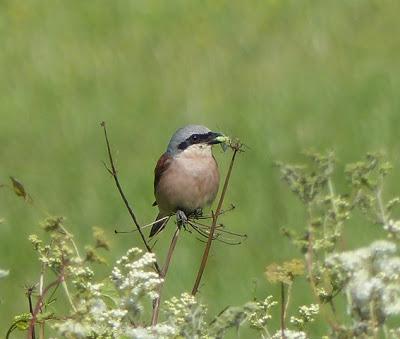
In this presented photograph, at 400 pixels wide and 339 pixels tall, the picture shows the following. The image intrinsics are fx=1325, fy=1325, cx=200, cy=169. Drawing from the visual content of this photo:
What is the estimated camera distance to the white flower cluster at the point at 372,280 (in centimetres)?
247

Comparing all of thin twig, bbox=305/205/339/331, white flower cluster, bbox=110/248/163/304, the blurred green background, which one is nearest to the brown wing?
the blurred green background

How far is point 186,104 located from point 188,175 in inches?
216

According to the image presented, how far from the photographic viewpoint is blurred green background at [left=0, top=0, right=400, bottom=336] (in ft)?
29.9

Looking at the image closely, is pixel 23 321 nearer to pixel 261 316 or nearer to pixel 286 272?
pixel 261 316

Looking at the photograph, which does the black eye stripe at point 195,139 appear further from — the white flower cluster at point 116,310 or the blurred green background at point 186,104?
the white flower cluster at point 116,310

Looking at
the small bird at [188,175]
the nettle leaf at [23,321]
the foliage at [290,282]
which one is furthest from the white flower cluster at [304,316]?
the small bird at [188,175]

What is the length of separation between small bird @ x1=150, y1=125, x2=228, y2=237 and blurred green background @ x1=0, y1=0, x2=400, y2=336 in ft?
7.21

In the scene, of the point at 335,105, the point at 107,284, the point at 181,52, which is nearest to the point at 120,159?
the point at 335,105

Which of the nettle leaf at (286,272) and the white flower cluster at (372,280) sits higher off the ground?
the nettle leaf at (286,272)

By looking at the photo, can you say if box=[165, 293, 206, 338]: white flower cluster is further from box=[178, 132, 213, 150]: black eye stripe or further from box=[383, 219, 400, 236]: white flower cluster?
box=[178, 132, 213, 150]: black eye stripe

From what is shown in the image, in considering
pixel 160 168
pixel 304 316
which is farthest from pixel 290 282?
pixel 160 168

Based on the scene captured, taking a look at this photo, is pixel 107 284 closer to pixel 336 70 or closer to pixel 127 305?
pixel 127 305

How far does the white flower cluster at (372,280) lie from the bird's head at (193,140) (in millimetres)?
3267

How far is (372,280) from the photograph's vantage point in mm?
2479
